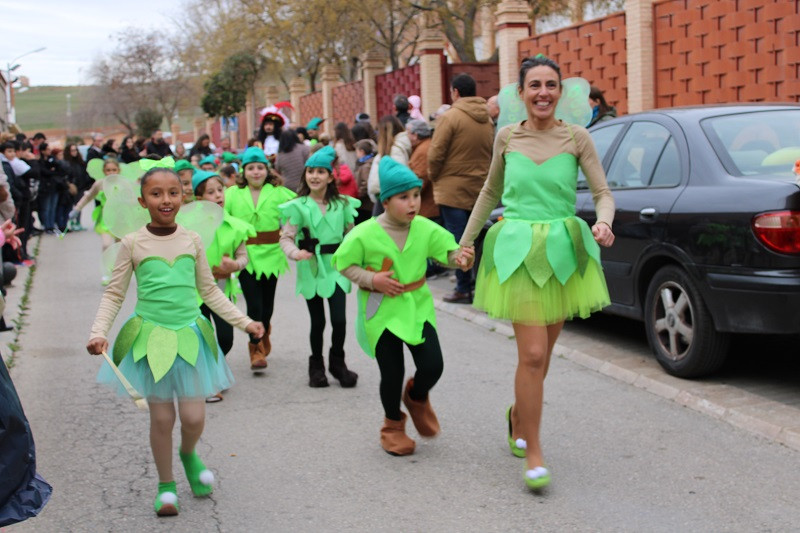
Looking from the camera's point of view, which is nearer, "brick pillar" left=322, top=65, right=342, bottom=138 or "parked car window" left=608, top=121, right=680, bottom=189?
"parked car window" left=608, top=121, right=680, bottom=189

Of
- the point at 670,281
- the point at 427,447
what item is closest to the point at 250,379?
the point at 427,447

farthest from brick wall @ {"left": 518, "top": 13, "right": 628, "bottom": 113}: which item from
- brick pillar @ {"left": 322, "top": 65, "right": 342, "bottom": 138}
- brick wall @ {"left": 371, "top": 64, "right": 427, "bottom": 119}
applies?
brick pillar @ {"left": 322, "top": 65, "right": 342, "bottom": 138}

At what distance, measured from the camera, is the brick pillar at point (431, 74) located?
23.9m

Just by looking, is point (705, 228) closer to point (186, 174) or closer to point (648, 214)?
point (648, 214)

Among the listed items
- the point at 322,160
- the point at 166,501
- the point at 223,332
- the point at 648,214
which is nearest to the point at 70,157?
the point at 223,332

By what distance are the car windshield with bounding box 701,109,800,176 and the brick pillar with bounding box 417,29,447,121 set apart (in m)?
17.1

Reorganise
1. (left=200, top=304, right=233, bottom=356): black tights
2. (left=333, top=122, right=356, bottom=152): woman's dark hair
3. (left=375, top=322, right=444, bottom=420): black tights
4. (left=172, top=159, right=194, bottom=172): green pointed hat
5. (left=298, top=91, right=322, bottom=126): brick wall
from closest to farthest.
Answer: (left=375, top=322, right=444, bottom=420): black tights → (left=200, top=304, right=233, bottom=356): black tights → (left=172, top=159, right=194, bottom=172): green pointed hat → (left=333, top=122, right=356, bottom=152): woman's dark hair → (left=298, top=91, right=322, bottom=126): brick wall

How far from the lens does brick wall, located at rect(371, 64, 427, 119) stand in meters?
25.2

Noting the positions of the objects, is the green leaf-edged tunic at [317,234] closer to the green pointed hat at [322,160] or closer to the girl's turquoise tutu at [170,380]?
the green pointed hat at [322,160]

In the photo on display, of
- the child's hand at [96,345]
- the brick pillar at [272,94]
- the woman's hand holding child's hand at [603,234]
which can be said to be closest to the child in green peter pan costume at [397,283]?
the woman's hand holding child's hand at [603,234]

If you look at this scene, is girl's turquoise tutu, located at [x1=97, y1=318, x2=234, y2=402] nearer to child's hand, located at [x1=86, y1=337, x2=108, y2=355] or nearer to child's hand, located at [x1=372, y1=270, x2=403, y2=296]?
child's hand, located at [x1=86, y1=337, x2=108, y2=355]

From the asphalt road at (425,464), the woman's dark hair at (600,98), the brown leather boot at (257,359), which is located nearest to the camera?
the asphalt road at (425,464)

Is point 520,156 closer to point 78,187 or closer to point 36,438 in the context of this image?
point 36,438

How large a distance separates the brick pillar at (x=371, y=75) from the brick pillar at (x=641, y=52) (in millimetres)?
12890
